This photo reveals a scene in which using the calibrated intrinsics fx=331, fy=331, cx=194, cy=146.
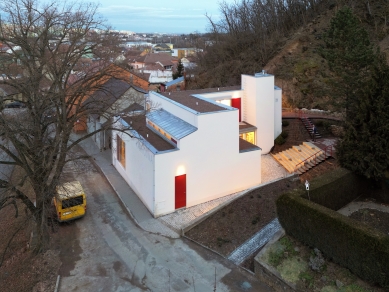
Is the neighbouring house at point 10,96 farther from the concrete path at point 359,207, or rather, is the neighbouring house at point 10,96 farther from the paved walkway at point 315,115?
the paved walkway at point 315,115

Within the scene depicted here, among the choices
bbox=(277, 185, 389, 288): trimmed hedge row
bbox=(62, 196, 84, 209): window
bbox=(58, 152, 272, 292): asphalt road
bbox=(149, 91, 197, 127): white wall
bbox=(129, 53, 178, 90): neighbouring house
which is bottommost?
bbox=(58, 152, 272, 292): asphalt road

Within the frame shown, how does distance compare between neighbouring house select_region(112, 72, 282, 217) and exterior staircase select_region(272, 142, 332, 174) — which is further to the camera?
exterior staircase select_region(272, 142, 332, 174)

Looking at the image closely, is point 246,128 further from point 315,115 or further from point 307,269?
point 307,269

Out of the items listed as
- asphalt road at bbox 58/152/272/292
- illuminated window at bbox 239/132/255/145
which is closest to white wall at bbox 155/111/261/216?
asphalt road at bbox 58/152/272/292

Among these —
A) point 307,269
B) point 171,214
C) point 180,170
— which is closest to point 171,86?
point 180,170

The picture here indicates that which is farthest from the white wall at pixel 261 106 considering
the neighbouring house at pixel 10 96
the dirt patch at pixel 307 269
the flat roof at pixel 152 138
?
the neighbouring house at pixel 10 96

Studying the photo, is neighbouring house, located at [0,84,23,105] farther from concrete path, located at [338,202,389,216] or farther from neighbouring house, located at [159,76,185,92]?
neighbouring house, located at [159,76,185,92]

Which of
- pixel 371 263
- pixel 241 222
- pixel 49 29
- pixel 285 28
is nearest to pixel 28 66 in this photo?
pixel 49 29
